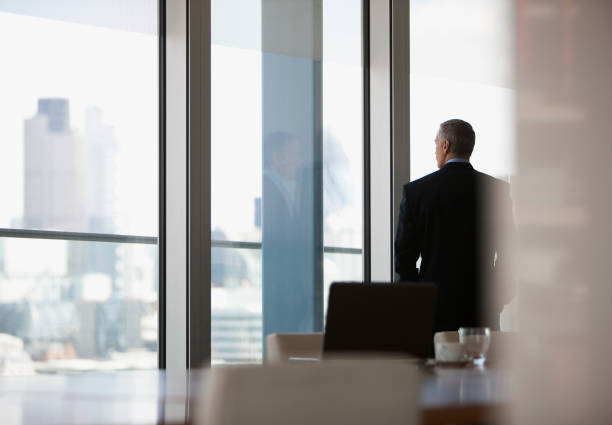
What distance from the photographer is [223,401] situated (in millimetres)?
1000

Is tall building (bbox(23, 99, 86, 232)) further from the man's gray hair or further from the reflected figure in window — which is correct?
the man's gray hair

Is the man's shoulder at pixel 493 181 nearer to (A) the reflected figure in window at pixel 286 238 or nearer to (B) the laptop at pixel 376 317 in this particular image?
(A) the reflected figure in window at pixel 286 238

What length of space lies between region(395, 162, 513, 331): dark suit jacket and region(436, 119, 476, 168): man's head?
5 cm

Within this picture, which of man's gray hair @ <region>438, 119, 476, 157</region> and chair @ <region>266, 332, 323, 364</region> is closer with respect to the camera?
chair @ <region>266, 332, 323, 364</region>

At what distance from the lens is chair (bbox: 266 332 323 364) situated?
2719 mm

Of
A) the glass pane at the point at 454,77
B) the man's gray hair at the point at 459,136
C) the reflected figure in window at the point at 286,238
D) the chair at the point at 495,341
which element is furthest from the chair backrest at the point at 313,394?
the glass pane at the point at 454,77

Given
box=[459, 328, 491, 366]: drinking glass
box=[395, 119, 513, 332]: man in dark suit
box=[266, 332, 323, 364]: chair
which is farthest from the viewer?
box=[395, 119, 513, 332]: man in dark suit

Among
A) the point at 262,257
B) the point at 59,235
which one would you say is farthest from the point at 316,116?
the point at 59,235

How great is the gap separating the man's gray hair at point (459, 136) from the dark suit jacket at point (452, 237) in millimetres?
63

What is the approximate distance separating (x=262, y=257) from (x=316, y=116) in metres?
0.88

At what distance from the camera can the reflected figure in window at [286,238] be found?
436cm

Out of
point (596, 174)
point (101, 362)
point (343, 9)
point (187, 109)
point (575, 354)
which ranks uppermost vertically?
point (343, 9)

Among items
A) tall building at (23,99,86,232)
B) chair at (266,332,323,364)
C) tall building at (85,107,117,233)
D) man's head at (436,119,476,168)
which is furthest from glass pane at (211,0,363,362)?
chair at (266,332,323,364)

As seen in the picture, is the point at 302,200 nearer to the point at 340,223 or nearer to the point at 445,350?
the point at 340,223
